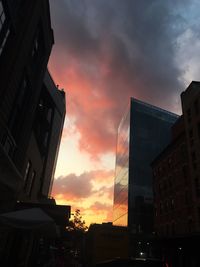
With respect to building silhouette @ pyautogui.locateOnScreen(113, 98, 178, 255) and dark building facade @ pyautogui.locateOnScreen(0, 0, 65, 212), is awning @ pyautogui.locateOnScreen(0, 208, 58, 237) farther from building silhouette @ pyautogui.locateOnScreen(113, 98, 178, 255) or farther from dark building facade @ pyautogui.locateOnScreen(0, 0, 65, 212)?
building silhouette @ pyautogui.locateOnScreen(113, 98, 178, 255)

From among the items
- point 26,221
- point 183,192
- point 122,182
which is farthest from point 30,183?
point 122,182

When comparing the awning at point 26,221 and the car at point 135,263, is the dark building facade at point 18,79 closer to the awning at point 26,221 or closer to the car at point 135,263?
the awning at point 26,221

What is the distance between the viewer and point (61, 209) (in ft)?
48.3

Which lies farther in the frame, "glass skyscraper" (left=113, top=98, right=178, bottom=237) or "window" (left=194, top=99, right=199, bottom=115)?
"glass skyscraper" (left=113, top=98, right=178, bottom=237)

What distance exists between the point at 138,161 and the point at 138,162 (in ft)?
0.86

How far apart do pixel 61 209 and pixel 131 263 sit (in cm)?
670

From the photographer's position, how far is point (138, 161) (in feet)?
222

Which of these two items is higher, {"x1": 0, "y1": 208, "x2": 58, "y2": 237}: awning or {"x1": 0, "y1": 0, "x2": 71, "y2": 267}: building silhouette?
{"x1": 0, "y1": 0, "x2": 71, "y2": 267}: building silhouette

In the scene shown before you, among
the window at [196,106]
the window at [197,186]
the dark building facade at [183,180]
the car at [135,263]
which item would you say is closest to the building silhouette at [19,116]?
the car at [135,263]

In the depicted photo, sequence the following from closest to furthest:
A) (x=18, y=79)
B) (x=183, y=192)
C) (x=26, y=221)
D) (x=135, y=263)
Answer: (x=135, y=263) < (x=26, y=221) < (x=18, y=79) < (x=183, y=192)

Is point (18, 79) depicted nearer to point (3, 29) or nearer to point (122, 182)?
point (3, 29)

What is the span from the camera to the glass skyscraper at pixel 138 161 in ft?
206

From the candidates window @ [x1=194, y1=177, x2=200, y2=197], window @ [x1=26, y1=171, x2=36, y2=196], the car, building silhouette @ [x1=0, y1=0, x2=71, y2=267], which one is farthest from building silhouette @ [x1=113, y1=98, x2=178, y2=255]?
the car

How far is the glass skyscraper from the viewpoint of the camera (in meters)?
62.7
